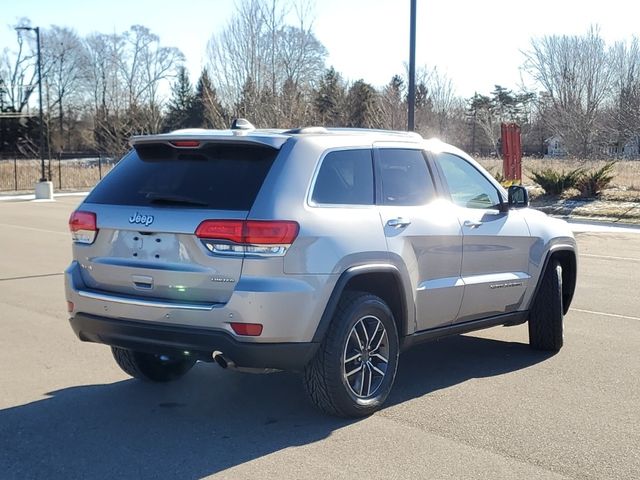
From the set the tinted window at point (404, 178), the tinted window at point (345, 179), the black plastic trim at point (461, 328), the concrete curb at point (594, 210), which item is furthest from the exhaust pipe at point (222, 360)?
the concrete curb at point (594, 210)

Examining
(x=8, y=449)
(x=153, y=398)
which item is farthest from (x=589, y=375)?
(x=8, y=449)

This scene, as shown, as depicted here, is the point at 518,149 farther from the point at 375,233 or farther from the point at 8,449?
the point at 8,449

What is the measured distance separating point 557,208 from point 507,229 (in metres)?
16.9

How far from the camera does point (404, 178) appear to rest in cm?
557

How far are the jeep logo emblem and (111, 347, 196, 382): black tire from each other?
123 cm

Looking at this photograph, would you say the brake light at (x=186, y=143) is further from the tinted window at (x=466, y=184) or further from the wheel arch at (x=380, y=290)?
the tinted window at (x=466, y=184)

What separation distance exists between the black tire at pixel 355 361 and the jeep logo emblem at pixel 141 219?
4.18ft

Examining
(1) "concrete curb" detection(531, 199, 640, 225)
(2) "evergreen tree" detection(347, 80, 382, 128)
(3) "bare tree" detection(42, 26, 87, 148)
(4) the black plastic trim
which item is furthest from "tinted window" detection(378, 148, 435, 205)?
(3) "bare tree" detection(42, 26, 87, 148)

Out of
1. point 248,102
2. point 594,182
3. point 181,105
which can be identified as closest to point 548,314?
point 594,182

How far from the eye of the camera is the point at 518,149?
75.5 feet

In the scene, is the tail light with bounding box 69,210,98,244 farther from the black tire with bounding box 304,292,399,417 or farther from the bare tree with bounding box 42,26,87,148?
the bare tree with bounding box 42,26,87,148

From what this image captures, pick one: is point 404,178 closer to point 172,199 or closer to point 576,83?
point 172,199

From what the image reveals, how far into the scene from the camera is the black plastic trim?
5.50 metres

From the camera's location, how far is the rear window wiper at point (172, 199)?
4.70 m
